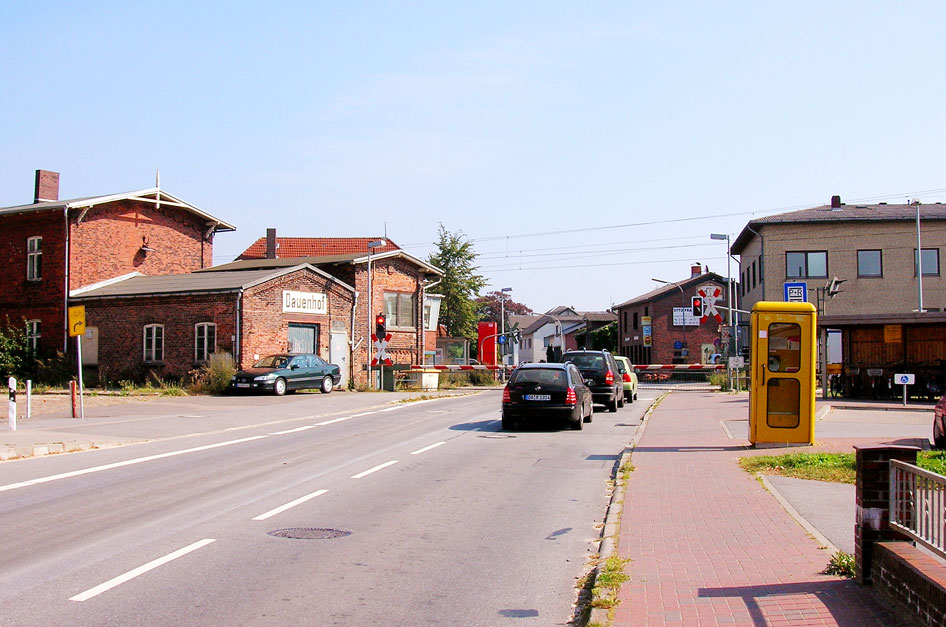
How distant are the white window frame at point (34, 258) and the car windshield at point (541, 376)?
1075 inches

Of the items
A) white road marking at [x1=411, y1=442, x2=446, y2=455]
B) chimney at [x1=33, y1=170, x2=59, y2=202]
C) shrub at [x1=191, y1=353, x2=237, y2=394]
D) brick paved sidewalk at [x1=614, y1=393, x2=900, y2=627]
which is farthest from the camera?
chimney at [x1=33, y1=170, x2=59, y2=202]

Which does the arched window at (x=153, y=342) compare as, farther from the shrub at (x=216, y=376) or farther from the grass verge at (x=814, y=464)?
the grass verge at (x=814, y=464)

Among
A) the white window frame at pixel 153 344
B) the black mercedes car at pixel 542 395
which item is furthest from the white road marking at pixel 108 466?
the white window frame at pixel 153 344

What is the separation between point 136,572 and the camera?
6.89 meters

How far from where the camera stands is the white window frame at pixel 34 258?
39094mm

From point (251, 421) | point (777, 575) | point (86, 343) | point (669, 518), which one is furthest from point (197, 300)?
point (777, 575)

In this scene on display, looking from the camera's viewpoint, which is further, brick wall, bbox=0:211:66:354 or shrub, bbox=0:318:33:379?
brick wall, bbox=0:211:66:354

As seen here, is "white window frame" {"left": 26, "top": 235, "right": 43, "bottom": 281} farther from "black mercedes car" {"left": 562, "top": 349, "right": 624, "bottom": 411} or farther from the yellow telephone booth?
the yellow telephone booth

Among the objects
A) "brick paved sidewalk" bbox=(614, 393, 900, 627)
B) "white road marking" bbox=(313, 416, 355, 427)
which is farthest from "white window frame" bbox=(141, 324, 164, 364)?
"brick paved sidewalk" bbox=(614, 393, 900, 627)

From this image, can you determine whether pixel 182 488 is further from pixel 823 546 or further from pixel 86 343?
pixel 86 343

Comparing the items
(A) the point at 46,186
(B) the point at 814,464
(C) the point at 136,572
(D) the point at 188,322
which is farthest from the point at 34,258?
(C) the point at 136,572

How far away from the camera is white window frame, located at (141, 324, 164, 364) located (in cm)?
3597

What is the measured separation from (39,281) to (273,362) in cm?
1333

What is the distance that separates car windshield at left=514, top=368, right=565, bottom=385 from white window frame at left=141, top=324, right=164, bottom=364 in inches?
801
